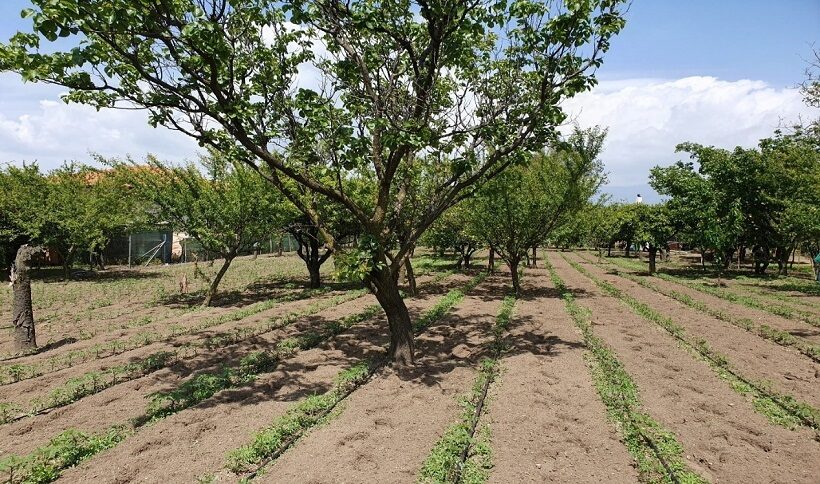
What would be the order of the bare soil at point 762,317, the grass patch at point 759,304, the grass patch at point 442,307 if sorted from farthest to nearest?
the grass patch at point 759,304
the grass patch at point 442,307
the bare soil at point 762,317

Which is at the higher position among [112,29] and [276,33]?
[276,33]

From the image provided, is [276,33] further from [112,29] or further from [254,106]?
[112,29]

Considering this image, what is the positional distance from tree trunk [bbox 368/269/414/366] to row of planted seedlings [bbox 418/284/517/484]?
1.55 meters

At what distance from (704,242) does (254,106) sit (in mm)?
24202

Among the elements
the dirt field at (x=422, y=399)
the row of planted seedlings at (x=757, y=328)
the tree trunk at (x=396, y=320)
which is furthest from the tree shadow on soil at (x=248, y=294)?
the row of planted seedlings at (x=757, y=328)

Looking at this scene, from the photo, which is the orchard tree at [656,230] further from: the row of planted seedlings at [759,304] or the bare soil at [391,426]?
the bare soil at [391,426]

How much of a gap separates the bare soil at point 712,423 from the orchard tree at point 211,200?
1149 cm

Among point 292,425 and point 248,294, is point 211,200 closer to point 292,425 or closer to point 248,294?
point 248,294

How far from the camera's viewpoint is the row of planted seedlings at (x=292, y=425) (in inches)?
192

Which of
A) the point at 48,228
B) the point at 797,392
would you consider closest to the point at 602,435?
the point at 797,392

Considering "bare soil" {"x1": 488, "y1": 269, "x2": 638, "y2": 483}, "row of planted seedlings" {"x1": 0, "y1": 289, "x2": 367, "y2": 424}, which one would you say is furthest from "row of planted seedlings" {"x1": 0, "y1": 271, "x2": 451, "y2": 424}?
"bare soil" {"x1": 488, "y1": 269, "x2": 638, "y2": 483}

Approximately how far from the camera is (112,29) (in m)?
5.41

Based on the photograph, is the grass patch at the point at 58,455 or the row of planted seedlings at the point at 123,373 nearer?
the grass patch at the point at 58,455

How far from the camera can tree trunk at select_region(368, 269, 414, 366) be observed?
8094 millimetres
